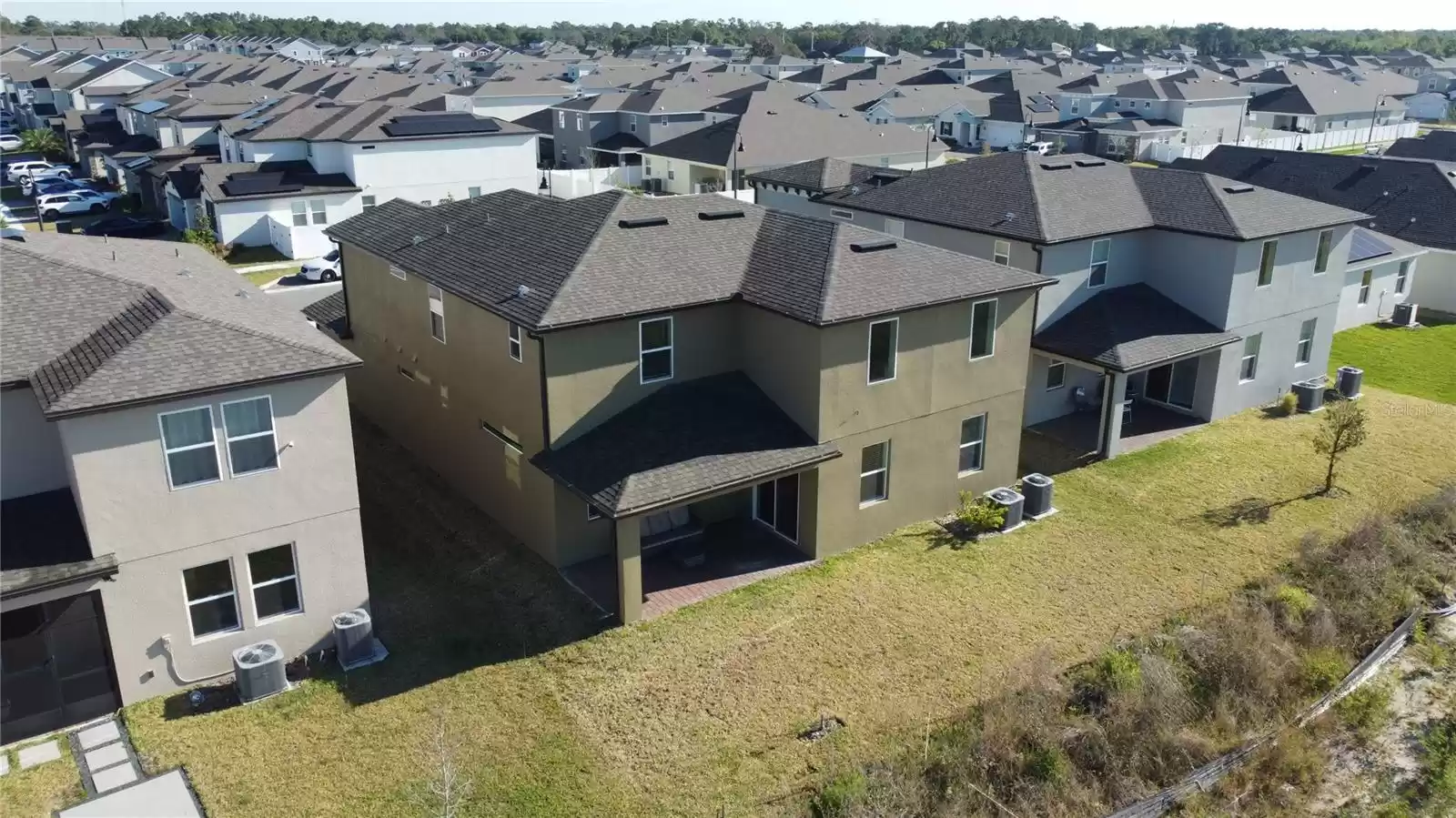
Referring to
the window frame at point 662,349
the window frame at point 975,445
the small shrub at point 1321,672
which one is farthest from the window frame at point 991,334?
the small shrub at point 1321,672

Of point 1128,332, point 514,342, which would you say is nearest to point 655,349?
point 514,342

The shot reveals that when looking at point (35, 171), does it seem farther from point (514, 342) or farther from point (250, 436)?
point (250, 436)

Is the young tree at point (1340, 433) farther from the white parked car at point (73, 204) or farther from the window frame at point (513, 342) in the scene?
the white parked car at point (73, 204)

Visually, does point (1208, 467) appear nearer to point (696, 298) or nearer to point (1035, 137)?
point (696, 298)

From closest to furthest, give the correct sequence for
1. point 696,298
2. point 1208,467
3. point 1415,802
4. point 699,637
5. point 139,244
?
1. point 1415,802
2. point 699,637
3. point 696,298
4. point 139,244
5. point 1208,467

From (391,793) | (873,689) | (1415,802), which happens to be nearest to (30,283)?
→ (391,793)

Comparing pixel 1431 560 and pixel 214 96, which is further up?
pixel 214 96
